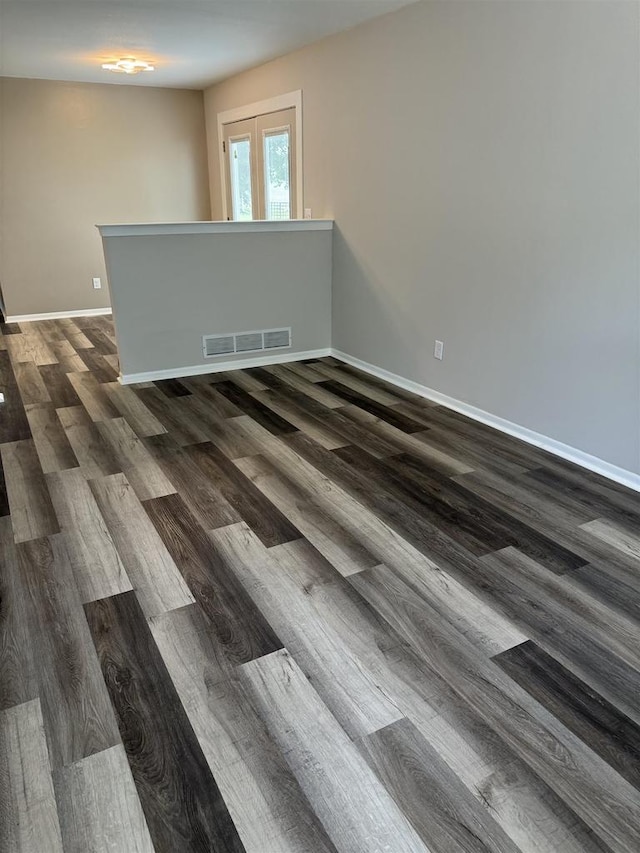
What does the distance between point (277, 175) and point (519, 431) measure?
3486 millimetres

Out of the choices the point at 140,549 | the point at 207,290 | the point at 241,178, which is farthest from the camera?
the point at 241,178

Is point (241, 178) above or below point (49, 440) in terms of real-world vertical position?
above

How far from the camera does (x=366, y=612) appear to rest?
6.46ft

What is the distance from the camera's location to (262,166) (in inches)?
222

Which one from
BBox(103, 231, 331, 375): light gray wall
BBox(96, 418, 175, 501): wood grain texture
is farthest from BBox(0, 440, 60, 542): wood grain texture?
BBox(103, 231, 331, 375): light gray wall

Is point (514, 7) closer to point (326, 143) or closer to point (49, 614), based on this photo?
point (326, 143)

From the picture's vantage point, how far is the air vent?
4633 millimetres

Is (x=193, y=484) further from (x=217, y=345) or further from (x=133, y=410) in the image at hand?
(x=217, y=345)

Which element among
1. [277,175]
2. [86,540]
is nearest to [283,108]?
[277,175]

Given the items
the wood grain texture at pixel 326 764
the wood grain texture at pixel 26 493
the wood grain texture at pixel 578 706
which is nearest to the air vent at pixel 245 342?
the wood grain texture at pixel 26 493

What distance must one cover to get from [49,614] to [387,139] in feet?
11.7

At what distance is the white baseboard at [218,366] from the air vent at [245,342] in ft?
0.25

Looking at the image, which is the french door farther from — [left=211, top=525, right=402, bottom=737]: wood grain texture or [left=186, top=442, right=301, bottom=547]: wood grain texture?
[left=211, top=525, right=402, bottom=737]: wood grain texture

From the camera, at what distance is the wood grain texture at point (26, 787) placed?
127 cm
